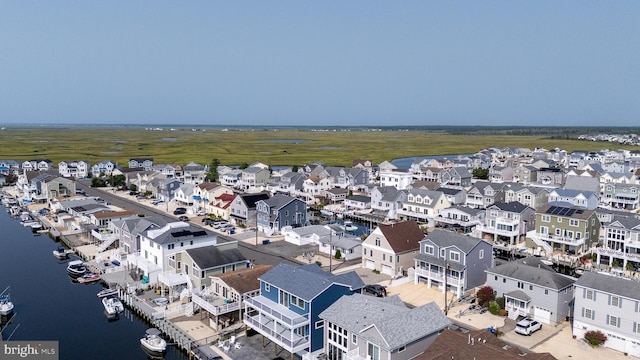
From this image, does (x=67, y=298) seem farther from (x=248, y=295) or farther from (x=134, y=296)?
(x=248, y=295)

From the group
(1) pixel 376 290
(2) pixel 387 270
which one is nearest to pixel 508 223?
(2) pixel 387 270

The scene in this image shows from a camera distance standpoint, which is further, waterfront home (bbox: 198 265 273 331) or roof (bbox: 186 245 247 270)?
roof (bbox: 186 245 247 270)

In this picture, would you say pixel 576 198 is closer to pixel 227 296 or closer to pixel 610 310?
pixel 610 310

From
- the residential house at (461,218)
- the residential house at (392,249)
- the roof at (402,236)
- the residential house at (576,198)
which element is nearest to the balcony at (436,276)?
the residential house at (392,249)

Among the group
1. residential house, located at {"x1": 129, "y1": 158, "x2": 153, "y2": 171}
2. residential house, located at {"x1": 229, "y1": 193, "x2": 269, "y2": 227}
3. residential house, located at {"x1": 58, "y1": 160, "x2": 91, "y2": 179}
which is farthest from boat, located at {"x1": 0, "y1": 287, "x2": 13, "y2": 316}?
residential house, located at {"x1": 129, "y1": 158, "x2": 153, "y2": 171}

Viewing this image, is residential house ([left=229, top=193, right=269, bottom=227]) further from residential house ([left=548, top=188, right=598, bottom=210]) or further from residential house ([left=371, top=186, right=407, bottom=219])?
residential house ([left=548, top=188, right=598, bottom=210])

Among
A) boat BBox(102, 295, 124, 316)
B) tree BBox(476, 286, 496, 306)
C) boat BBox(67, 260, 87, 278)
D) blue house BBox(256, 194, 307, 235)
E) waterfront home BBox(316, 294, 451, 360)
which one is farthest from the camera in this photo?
blue house BBox(256, 194, 307, 235)
